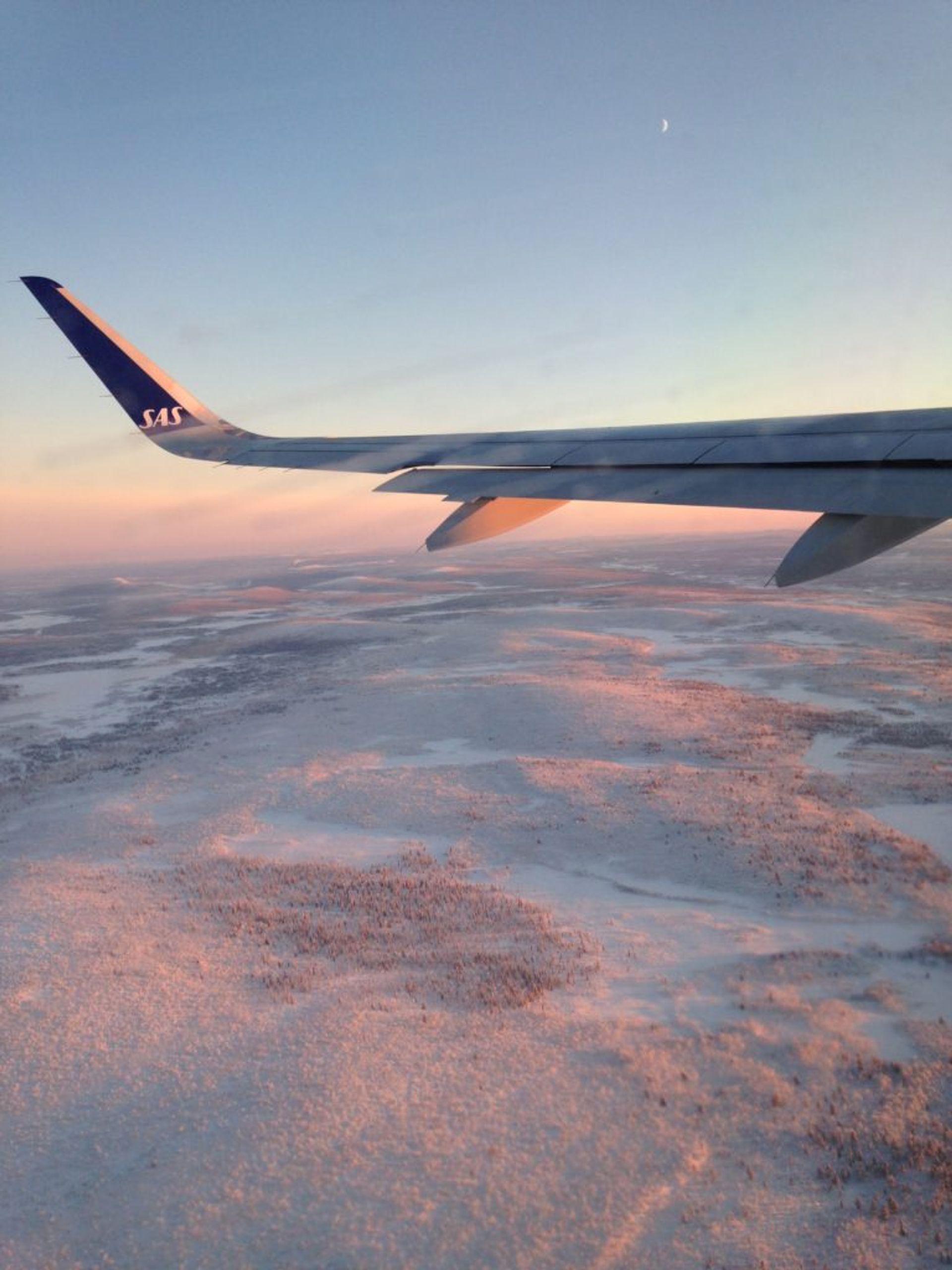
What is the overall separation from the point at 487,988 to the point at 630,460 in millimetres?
10704

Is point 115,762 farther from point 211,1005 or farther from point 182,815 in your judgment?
point 211,1005

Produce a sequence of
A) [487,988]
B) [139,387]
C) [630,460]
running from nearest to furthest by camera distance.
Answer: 1. [630,460]
2. [139,387]
3. [487,988]

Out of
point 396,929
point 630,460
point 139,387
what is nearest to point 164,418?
point 139,387

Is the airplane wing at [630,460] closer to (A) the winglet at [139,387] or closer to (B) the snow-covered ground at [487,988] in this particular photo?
(A) the winglet at [139,387]

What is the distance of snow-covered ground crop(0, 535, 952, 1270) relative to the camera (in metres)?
8.55

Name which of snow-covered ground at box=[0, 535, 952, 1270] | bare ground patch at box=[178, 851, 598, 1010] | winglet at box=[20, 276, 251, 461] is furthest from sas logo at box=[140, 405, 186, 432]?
bare ground patch at box=[178, 851, 598, 1010]

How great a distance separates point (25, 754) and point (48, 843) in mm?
17345

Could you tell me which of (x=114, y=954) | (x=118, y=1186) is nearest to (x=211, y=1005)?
(x=114, y=954)

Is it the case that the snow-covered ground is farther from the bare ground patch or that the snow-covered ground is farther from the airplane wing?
the airplane wing

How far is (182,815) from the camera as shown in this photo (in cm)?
2606

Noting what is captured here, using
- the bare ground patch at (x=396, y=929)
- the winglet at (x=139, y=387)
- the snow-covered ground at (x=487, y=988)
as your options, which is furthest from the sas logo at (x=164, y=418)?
the bare ground patch at (x=396, y=929)

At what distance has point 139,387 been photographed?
28.1 ft

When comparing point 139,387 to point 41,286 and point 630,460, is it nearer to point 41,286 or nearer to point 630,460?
point 41,286

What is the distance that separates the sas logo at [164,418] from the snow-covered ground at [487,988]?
8.74 m
